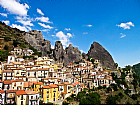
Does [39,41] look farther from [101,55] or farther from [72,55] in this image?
[101,55]

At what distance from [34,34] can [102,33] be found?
953 mm

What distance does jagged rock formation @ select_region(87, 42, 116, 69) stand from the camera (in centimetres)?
324

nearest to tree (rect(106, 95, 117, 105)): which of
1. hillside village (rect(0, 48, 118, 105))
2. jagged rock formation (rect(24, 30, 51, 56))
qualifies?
hillside village (rect(0, 48, 118, 105))

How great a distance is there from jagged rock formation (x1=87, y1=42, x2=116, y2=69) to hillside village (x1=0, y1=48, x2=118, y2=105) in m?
0.09

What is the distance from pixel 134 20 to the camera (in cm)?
324

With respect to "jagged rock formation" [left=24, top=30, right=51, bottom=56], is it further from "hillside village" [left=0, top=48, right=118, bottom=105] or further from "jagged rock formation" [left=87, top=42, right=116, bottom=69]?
"jagged rock formation" [left=87, top=42, right=116, bottom=69]

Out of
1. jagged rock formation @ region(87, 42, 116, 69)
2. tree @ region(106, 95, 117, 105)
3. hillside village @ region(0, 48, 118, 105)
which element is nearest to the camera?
hillside village @ region(0, 48, 118, 105)

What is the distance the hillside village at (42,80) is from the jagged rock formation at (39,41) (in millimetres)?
119

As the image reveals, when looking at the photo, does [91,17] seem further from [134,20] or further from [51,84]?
[51,84]
